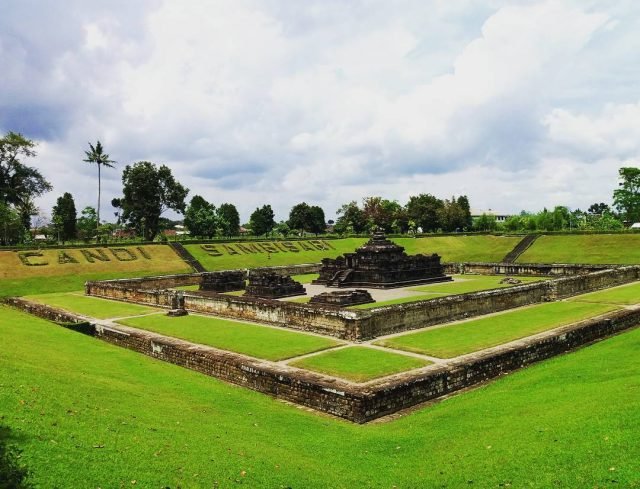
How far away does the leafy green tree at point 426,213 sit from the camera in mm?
81625

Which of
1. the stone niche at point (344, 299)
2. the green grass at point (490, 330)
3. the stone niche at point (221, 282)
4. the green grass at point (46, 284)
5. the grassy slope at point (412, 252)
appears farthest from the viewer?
the grassy slope at point (412, 252)

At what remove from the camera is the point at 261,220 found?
89.5m

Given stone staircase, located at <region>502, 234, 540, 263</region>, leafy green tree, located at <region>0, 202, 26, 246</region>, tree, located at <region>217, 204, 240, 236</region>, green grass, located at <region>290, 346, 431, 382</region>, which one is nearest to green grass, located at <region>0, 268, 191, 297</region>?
leafy green tree, located at <region>0, 202, 26, 246</region>

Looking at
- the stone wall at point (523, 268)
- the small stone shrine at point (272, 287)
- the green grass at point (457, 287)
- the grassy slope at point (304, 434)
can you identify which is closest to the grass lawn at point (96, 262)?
the small stone shrine at point (272, 287)

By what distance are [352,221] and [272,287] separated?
55517 mm

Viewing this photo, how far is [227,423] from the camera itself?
9.20m

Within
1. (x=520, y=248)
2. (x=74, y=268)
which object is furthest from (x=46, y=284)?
(x=520, y=248)

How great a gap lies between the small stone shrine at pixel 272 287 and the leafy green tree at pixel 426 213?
55726 mm

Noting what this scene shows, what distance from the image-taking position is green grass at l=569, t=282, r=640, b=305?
72.1ft

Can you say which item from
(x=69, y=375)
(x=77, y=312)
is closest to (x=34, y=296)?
(x=77, y=312)

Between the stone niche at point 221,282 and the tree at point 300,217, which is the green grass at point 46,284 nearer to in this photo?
the stone niche at point 221,282

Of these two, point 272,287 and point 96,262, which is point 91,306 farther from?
point 96,262

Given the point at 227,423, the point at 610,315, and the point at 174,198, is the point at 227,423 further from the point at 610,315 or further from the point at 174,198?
the point at 174,198

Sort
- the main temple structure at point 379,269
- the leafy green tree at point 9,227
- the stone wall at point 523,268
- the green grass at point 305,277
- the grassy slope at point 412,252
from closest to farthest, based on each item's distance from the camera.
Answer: the main temple structure at point 379,269 < the stone wall at point 523,268 < the green grass at point 305,277 < the grassy slope at point 412,252 < the leafy green tree at point 9,227
